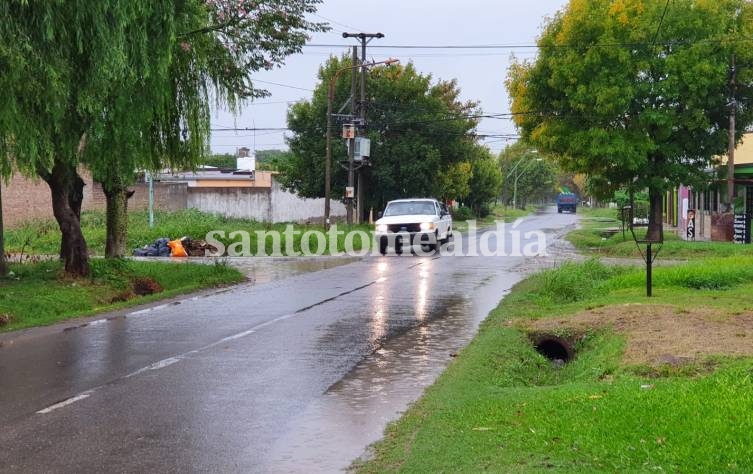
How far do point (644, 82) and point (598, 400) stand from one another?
2463 cm

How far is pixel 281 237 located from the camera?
109ft

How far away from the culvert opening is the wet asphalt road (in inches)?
40.3

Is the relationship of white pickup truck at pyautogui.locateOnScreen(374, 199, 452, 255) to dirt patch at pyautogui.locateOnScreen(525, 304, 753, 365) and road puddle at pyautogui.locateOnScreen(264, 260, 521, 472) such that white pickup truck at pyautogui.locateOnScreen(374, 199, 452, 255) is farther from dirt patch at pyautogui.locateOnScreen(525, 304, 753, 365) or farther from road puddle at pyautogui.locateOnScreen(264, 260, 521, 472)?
dirt patch at pyautogui.locateOnScreen(525, 304, 753, 365)

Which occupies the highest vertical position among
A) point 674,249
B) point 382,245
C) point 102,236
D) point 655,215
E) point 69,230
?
point 655,215

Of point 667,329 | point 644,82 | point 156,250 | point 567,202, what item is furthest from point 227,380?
point 567,202

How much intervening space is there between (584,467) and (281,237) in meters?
28.7

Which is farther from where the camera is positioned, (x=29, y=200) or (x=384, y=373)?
(x=29, y=200)

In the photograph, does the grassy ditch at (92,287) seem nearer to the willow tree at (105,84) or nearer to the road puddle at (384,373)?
the willow tree at (105,84)

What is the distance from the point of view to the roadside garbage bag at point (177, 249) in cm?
2887

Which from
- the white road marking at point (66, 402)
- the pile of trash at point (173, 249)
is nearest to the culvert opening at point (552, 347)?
the white road marking at point (66, 402)

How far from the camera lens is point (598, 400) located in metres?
6.75

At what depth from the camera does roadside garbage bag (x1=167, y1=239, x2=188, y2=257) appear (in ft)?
94.7

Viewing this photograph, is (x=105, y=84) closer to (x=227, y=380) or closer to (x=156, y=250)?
(x=227, y=380)

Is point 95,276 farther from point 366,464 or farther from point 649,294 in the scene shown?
point 366,464
